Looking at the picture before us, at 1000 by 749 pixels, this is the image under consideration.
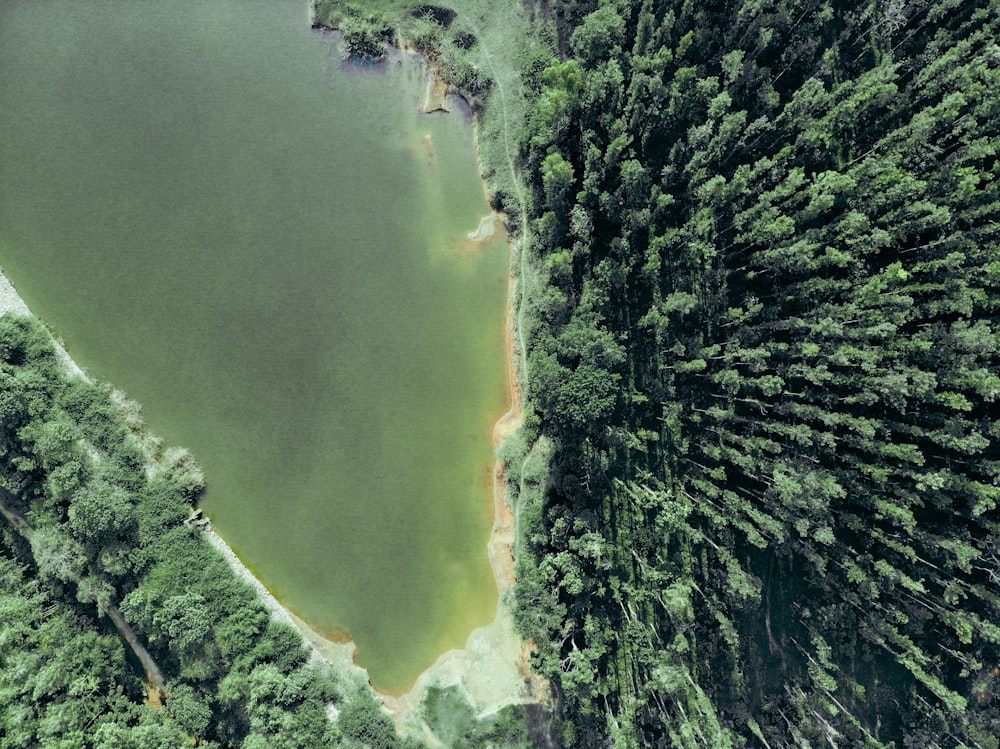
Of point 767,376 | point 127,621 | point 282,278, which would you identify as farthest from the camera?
point 282,278

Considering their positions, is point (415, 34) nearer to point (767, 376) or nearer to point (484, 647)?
point (767, 376)

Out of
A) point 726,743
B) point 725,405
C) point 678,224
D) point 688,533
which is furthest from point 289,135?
point 726,743

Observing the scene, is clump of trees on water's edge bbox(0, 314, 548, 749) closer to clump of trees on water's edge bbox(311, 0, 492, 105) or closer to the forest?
the forest

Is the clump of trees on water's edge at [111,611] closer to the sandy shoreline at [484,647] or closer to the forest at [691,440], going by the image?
the forest at [691,440]

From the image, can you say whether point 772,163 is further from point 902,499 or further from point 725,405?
point 902,499

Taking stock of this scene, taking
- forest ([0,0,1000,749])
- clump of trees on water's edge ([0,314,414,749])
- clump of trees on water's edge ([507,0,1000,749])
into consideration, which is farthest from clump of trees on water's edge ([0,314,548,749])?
clump of trees on water's edge ([507,0,1000,749])

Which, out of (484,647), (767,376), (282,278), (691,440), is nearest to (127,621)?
(484,647)
